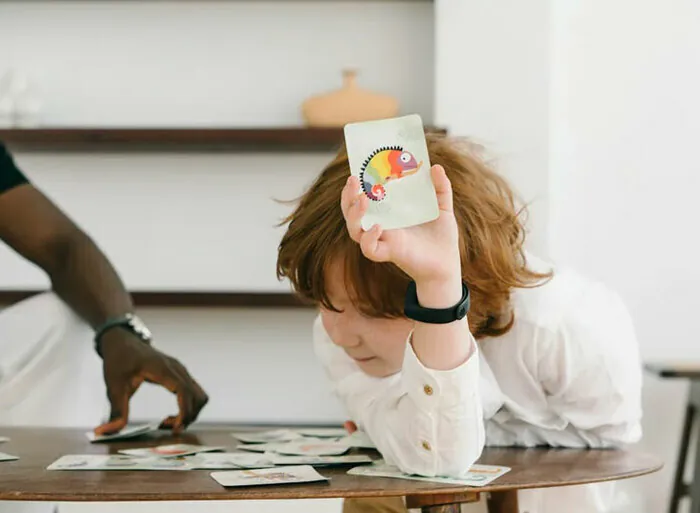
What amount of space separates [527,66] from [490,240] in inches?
89.0

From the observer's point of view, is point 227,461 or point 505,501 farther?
point 505,501

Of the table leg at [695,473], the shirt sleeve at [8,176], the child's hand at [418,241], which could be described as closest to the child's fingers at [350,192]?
the child's hand at [418,241]

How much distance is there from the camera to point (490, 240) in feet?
4.22

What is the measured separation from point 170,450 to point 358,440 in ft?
0.94

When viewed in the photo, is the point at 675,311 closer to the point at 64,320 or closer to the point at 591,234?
the point at 591,234

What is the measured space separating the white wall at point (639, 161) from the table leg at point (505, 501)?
2.19m

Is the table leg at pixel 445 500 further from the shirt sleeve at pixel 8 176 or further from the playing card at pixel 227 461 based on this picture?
the shirt sleeve at pixel 8 176

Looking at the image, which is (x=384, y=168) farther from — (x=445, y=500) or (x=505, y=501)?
(x=505, y=501)

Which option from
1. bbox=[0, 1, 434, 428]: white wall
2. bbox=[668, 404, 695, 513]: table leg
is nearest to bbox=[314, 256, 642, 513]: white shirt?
bbox=[668, 404, 695, 513]: table leg

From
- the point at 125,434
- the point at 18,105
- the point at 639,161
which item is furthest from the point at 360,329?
the point at 18,105

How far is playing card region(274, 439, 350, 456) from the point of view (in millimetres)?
1290

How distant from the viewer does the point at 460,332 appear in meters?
1.09

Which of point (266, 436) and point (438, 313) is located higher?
point (438, 313)

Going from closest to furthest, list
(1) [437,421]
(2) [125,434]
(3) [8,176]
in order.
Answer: (1) [437,421] → (2) [125,434] → (3) [8,176]
